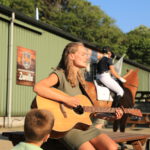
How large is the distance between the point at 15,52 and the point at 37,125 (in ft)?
35.0

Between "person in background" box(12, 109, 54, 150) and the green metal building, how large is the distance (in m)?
9.54

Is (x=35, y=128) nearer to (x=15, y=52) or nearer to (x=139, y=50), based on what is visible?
(x=15, y=52)

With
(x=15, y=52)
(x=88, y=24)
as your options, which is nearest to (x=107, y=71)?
(x=15, y=52)

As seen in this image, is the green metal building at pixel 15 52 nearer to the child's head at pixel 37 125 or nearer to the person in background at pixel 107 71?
the person in background at pixel 107 71

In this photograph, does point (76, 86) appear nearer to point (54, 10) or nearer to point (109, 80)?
point (109, 80)

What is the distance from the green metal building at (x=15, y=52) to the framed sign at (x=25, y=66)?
0.15m

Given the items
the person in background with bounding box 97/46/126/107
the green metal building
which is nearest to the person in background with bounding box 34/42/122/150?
the person in background with bounding box 97/46/126/107

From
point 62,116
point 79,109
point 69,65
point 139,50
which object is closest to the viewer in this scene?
point 62,116

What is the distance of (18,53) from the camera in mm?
13219

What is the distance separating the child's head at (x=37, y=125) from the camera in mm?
2680

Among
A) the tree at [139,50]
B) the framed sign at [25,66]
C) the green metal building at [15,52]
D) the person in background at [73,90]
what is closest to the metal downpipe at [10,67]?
the green metal building at [15,52]

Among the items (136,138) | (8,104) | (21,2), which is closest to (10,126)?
(8,104)

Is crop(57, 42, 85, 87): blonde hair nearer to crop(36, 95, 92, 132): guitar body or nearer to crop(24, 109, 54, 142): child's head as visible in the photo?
crop(36, 95, 92, 132): guitar body

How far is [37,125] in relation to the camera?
→ 105 inches
